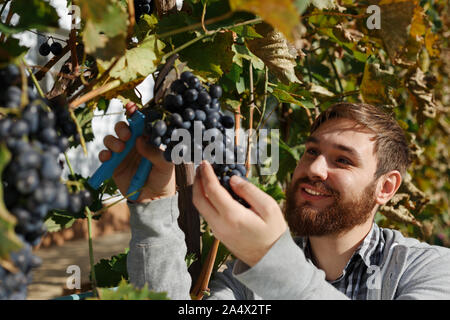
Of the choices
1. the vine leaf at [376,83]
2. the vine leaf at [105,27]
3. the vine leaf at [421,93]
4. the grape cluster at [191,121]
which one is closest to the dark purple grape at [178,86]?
the grape cluster at [191,121]

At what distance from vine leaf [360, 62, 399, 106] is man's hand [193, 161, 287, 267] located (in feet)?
3.25

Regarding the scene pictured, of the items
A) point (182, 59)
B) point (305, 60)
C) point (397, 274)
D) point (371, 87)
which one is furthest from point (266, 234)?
point (305, 60)

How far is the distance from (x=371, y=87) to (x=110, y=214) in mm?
3576

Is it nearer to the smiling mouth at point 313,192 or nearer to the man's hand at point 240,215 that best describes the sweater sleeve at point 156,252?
the man's hand at point 240,215

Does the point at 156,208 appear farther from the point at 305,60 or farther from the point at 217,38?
the point at 305,60

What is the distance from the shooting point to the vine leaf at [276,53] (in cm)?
104

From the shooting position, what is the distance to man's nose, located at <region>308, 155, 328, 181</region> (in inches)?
47.0

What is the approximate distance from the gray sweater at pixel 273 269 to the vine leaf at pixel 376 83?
535mm

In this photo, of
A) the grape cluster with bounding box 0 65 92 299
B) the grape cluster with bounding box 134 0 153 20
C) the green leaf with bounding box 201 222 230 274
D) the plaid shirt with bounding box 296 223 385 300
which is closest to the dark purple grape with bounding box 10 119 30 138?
the grape cluster with bounding box 0 65 92 299

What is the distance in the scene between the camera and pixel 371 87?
5.02 feet

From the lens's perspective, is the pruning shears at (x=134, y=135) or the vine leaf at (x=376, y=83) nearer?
the pruning shears at (x=134, y=135)

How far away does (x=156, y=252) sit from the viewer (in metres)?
0.89

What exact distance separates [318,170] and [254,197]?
1.75 feet

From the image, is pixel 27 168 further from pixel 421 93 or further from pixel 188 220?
pixel 421 93
